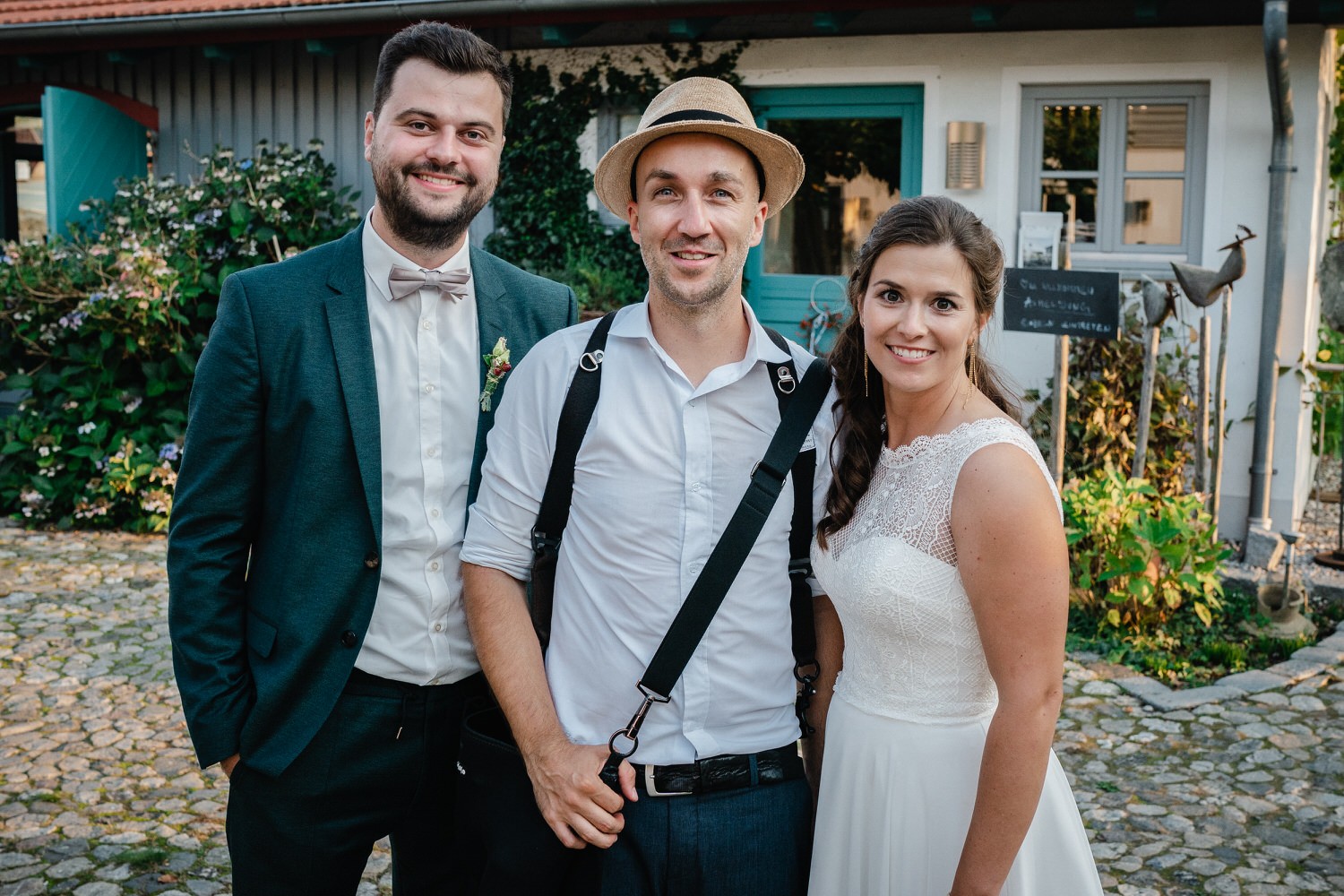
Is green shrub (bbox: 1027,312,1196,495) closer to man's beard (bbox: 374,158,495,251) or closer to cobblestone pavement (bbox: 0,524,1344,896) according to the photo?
Answer: cobblestone pavement (bbox: 0,524,1344,896)

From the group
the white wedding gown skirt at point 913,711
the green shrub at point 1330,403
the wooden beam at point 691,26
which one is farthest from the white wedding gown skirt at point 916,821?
the green shrub at point 1330,403

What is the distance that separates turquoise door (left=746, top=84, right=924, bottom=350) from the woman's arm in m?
6.11

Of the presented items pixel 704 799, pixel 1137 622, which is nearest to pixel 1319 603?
pixel 1137 622

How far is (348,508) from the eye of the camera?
2.28 m

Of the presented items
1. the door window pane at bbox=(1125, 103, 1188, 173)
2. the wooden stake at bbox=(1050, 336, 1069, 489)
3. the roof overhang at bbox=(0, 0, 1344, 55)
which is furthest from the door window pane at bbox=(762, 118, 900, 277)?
the wooden stake at bbox=(1050, 336, 1069, 489)

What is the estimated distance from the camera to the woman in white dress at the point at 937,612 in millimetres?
1937

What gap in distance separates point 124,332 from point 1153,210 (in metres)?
6.67

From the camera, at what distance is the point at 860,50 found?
7758mm

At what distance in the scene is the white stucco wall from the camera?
7.02m

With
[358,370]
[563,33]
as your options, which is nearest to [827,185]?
[563,33]

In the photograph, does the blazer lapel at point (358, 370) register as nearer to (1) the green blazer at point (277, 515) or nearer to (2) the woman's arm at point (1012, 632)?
(1) the green blazer at point (277, 515)

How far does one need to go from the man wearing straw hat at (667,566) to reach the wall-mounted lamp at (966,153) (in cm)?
556

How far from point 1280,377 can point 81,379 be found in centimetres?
774

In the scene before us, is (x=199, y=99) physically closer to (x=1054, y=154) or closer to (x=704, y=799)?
(x=1054, y=154)
